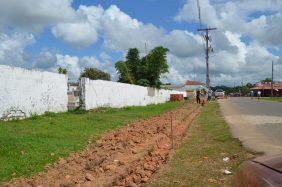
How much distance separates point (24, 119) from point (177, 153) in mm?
8466

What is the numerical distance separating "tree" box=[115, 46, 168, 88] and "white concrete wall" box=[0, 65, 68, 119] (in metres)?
32.5

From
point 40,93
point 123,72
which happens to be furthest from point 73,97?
point 123,72

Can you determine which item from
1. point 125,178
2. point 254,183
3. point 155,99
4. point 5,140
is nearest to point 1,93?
point 5,140

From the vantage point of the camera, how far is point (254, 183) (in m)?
3.37

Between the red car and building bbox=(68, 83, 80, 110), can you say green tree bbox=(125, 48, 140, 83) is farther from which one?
the red car

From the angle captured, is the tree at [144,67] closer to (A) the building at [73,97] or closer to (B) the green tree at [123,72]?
(B) the green tree at [123,72]

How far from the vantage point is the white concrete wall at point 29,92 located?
59.5 feet

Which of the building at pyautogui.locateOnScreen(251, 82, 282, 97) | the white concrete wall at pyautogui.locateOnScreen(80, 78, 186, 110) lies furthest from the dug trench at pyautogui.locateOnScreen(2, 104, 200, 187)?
the building at pyautogui.locateOnScreen(251, 82, 282, 97)

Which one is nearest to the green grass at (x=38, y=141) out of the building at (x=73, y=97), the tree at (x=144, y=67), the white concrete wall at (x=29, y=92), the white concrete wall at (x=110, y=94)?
the white concrete wall at (x=29, y=92)

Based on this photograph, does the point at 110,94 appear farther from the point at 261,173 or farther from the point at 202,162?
the point at 261,173

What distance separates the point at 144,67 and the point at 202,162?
48.9 metres

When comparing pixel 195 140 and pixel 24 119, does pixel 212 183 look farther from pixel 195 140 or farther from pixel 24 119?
pixel 24 119

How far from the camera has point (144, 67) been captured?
59.5 meters

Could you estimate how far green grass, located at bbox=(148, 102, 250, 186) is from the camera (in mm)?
8828
